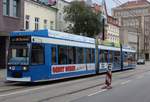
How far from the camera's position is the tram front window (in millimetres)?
21766

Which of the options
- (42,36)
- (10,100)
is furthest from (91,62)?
(10,100)

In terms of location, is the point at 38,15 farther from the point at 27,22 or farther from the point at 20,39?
the point at 20,39

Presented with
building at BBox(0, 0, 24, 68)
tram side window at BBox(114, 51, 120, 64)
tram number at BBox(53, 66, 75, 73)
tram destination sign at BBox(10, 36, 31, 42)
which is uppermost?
building at BBox(0, 0, 24, 68)

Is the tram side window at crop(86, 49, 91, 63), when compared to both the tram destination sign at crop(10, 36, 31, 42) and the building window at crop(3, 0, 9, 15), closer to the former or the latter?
the tram destination sign at crop(10, 36, 31, 42)

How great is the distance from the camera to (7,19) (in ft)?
123

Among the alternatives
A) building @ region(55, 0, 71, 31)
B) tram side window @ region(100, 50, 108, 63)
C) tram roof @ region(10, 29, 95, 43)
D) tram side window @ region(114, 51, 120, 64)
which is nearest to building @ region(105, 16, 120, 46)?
building @ region(55, 0, 71, 31)

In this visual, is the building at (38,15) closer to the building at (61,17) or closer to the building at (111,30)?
the building at (61,17)

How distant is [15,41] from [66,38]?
4465 mm

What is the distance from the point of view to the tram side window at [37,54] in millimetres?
22016

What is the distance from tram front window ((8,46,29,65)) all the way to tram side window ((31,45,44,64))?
1.28ft

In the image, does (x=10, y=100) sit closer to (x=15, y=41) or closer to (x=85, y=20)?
(x=15, y=41)

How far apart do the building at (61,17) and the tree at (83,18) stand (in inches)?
59.8

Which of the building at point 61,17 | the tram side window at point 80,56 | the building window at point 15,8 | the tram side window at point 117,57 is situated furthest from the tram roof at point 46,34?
the building at point 61,17

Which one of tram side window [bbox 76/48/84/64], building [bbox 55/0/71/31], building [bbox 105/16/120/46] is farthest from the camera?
building [bbox 105/16/120/46]
